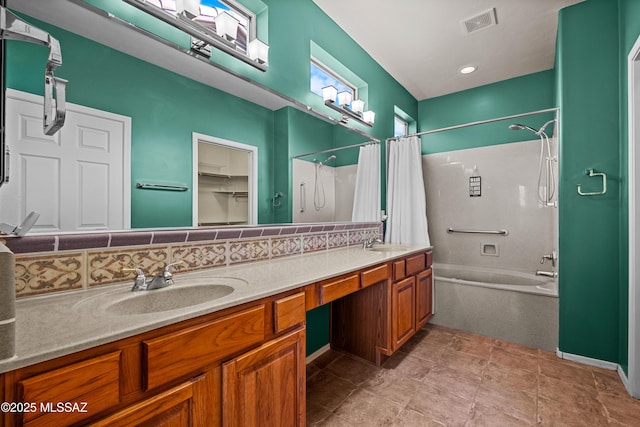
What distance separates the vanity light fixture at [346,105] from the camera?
7.68 feet

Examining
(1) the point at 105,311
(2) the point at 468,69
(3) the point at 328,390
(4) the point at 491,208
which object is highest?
(2) the point at 468,69

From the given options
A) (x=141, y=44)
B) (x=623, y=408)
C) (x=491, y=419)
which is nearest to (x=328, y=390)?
(x=491, y=419)

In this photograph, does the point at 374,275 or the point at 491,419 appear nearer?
the point at 491,419

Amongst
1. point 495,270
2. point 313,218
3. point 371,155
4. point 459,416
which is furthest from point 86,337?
point 495,270

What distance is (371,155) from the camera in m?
2.81

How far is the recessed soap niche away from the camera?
3.46 m

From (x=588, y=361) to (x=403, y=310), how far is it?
1.38m

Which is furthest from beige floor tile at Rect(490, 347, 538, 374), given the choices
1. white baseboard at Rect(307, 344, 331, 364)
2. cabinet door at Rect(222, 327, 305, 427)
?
cabinet door at Rect(222, 327, 305, 427)

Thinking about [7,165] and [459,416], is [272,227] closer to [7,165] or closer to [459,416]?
[7,165]

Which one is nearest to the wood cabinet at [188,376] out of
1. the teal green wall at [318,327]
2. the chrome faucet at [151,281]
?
the chrome faucet at [151,281]

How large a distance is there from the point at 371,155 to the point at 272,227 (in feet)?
4.84

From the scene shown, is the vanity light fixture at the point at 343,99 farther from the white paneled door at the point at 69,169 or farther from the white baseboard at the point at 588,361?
the white baseboard at the point at 588,361

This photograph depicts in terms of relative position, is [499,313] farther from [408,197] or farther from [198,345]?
[198,345]

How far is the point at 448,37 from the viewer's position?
2.71m
